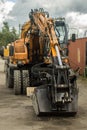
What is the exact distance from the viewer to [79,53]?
30.7 m

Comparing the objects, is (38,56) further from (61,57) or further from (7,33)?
(7,33)

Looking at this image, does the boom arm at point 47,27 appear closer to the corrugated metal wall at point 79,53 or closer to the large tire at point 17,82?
the large tire at point 17,82

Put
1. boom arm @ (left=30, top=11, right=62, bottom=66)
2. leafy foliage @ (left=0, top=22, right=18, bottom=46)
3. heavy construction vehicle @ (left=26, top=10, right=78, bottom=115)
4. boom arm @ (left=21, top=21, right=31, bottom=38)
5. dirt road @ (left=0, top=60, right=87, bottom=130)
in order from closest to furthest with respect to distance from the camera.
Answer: dirt road @ (left=0, top=60, right=87, bottom=130) → heavy construction vehicle @ (left=26, top=10, right=78, bottom=115) → boom arm @ (left=30, top=11, right=62, bottom=66) → boom arm @ (left=21, top=21, right=31, bottom=38) → leafy foliage @ (left=0, top=22, right=18, bottom=46)

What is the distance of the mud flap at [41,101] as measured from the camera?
1212 cm

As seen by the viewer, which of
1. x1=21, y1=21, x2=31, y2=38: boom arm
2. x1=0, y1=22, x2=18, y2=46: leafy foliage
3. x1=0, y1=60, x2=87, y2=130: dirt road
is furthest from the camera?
x1=0, y1=22, x2=18, y2=46: leafy foliage

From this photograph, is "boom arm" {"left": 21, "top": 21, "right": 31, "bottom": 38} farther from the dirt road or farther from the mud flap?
the mud flap

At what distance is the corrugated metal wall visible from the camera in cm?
2909

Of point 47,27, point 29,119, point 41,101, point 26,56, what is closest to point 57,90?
point 41,101

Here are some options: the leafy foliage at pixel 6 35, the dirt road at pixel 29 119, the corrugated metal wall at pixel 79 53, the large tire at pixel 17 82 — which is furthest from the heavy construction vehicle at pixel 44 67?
the leafy foliage at pixel 6 35

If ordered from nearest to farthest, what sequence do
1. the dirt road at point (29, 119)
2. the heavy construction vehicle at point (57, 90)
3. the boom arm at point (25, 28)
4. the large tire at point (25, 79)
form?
the dirt road at point (29, 119) → the heavy construction vehicle at point (57, 90) → the large tire at point (25, 79) → the boom arm at point (25, 28)

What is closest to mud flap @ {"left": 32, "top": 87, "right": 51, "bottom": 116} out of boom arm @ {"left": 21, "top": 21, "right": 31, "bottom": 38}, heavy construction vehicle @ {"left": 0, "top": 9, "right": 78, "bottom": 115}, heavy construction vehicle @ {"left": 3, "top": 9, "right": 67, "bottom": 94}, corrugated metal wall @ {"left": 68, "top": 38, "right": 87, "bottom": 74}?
heavy construction vehicle @ {"left": 0, "top": 9, "right": 78, "bottom": 115}

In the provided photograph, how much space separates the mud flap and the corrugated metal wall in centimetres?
1578

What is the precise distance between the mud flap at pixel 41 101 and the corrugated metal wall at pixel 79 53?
15776 mm

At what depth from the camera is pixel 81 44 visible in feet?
98.5
